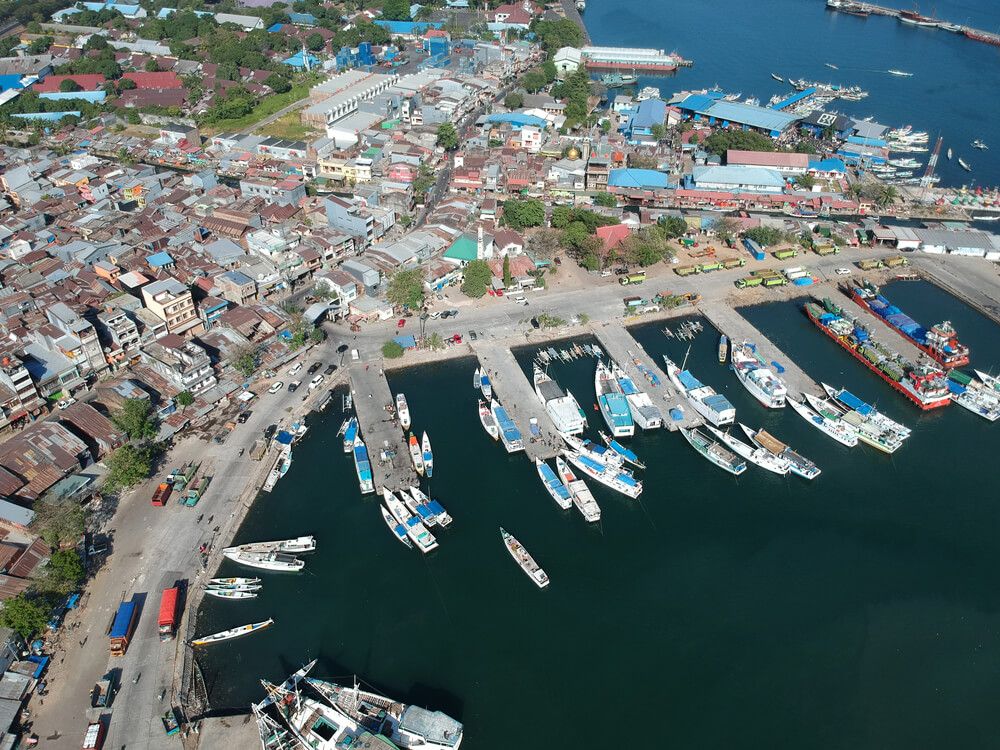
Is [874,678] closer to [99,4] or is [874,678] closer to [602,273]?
[602,273]

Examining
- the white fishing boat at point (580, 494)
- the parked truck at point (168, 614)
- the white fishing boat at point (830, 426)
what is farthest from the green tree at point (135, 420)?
the white fishing boat at point (830, 426)

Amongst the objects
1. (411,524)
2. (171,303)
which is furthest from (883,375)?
(171,303)

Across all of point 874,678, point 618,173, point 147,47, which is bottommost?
point 874,678

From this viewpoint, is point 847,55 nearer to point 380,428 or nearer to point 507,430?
point 507,430

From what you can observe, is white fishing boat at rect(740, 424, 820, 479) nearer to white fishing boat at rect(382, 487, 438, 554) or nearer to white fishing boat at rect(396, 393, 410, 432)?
white fishing boat at rect(382, 487, 438, 554)

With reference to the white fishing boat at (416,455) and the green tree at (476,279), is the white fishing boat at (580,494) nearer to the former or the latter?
the white fishing boat at (416,455)

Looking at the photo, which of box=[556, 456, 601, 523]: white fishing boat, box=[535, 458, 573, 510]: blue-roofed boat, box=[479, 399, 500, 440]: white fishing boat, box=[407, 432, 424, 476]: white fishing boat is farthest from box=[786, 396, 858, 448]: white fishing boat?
box=[407, 432, 424, 476]: white fishing boat

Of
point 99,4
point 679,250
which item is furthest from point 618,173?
point 99,4
